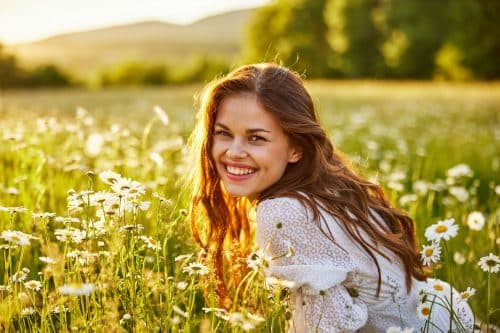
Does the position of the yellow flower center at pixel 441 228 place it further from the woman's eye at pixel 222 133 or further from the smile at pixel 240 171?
the woman's eye at pixel 222 133

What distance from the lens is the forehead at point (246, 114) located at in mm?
2730

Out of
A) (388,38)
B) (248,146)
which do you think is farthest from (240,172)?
(388,38)

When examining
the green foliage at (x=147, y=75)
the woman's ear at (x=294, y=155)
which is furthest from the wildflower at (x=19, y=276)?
the green foliage at (x=147, y=75)

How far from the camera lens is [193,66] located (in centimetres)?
4169

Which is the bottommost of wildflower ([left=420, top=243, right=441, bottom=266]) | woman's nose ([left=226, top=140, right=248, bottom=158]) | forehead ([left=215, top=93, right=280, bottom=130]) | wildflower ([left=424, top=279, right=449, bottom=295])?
wildflower ([left=424, top=279, right=449, bottom=295])

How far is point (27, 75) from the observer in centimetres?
3253

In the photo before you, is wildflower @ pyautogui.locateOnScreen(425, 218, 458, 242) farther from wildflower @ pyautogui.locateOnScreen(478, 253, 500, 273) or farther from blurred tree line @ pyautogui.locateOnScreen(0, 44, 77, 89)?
blurred tree line @ pyautogui.locateOnScreen(0, 44, 77, 89)

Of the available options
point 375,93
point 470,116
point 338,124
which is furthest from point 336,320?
point 375,93

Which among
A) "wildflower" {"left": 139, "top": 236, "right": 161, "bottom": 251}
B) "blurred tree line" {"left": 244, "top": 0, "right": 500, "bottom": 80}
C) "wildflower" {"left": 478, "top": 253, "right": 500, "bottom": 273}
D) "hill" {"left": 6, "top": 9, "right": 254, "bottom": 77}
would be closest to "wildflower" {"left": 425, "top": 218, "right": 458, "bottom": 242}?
"wildflower" {"left": 478, "top": 253, "right": 500, "bottom": 273}

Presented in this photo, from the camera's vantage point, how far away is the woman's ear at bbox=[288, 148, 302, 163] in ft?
9.44

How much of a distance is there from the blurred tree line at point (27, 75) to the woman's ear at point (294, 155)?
29.4 metres

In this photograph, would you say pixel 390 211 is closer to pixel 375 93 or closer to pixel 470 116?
pixel 470 116

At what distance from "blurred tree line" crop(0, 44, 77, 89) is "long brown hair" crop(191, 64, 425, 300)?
2910cm

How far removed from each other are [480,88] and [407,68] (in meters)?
23.5
